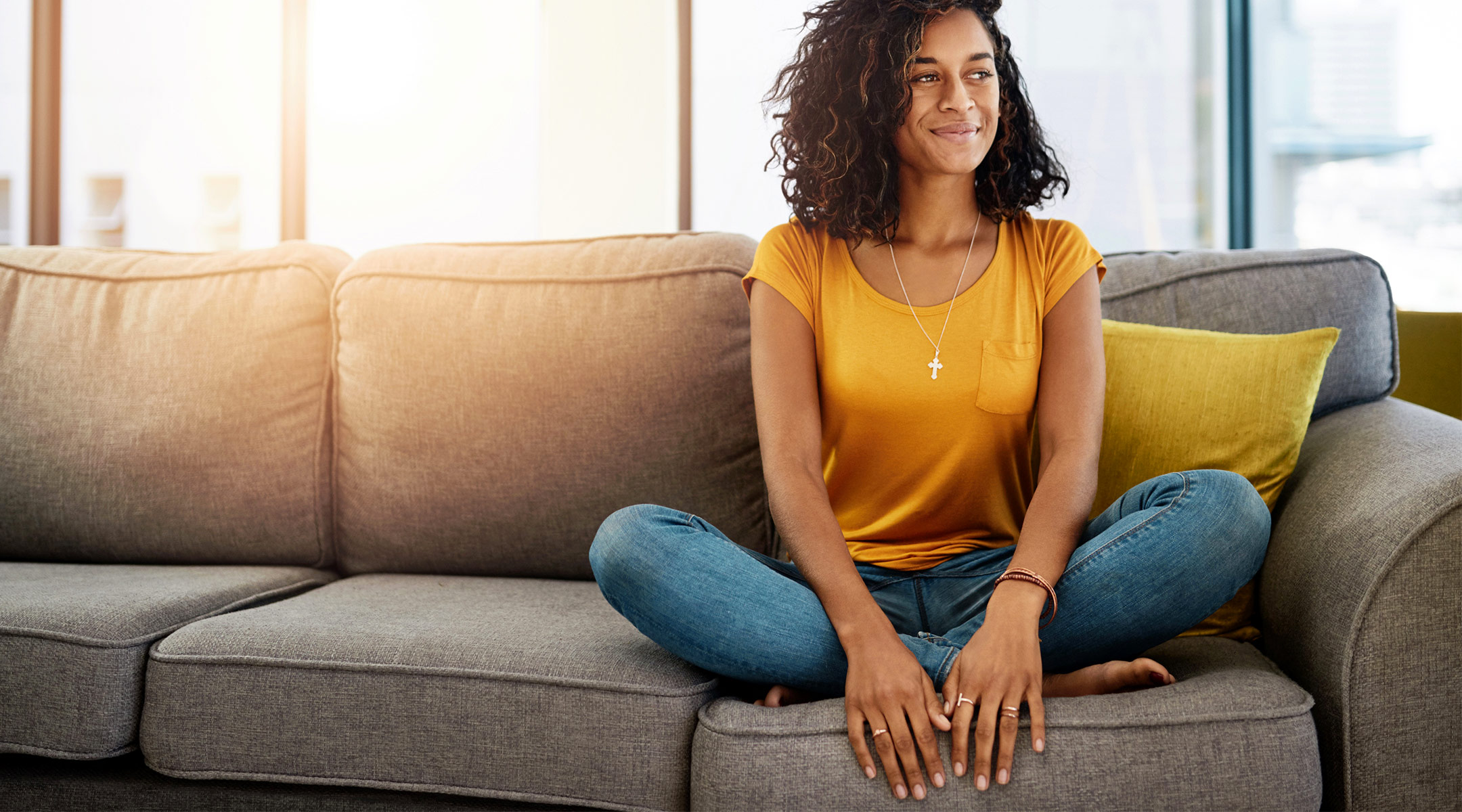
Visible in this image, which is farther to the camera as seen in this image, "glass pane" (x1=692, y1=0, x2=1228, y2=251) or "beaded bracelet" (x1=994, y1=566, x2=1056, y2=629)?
"glass pane" (x1=692, y1=0, x2=1228, y2=251)

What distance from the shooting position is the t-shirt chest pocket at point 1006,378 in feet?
4.13

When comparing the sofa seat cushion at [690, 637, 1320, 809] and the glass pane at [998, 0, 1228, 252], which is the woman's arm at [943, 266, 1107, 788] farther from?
the glass pane at [998, 0, 1228, 252]

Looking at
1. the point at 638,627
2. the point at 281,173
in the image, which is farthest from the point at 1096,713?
the point at 281,173

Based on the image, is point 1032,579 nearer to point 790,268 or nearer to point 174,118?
point 790,268

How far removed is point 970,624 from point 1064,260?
1.77ft

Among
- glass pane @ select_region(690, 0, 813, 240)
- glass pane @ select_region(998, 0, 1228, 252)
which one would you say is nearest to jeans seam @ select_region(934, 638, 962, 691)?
glass pane @ select_region(690, 0, 813, 240)

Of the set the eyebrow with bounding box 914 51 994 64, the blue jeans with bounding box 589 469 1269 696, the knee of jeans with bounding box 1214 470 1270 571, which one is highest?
the eyebrow with bounding box 914 51 994 64

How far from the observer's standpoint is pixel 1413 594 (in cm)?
95

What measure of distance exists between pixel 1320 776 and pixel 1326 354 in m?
0.60

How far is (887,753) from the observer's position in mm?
921

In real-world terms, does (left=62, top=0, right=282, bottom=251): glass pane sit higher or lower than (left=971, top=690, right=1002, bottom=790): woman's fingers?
higher

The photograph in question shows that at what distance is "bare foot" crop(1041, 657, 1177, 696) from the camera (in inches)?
39.9

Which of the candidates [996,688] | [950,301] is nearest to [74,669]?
[996,688]

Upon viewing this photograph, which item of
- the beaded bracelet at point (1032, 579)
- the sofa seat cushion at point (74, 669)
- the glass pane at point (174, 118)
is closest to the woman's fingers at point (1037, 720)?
the beaded bracelet at point (1032, 579)
